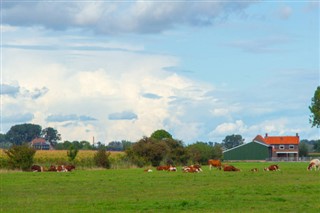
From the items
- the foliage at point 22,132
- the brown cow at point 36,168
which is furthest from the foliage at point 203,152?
the foliage at point 22,132

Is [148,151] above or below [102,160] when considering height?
above

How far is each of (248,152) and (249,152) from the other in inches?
10.1

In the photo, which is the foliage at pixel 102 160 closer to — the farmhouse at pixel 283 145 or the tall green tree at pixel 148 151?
the tall green tree at pixel 148 151

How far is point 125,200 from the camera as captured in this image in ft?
84.4

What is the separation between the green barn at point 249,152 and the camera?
5763 inches

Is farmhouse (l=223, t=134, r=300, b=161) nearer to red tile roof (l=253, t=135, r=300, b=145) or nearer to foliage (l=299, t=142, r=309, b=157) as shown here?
red tile roof (l=253, t=135, r=300, b=145)

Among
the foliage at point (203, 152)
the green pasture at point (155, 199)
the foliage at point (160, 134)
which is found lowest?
the green pasture at point (155, 199)

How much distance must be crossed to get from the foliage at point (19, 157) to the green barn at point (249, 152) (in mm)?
86070

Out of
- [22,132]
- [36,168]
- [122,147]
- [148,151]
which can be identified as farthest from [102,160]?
[22,132]

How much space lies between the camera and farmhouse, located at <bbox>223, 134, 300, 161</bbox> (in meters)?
147

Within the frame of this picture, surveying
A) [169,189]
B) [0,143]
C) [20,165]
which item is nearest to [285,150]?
[0,143]

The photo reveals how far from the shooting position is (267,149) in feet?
487

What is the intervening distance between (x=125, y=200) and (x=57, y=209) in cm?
356

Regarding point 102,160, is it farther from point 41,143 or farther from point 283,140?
point 41,143
